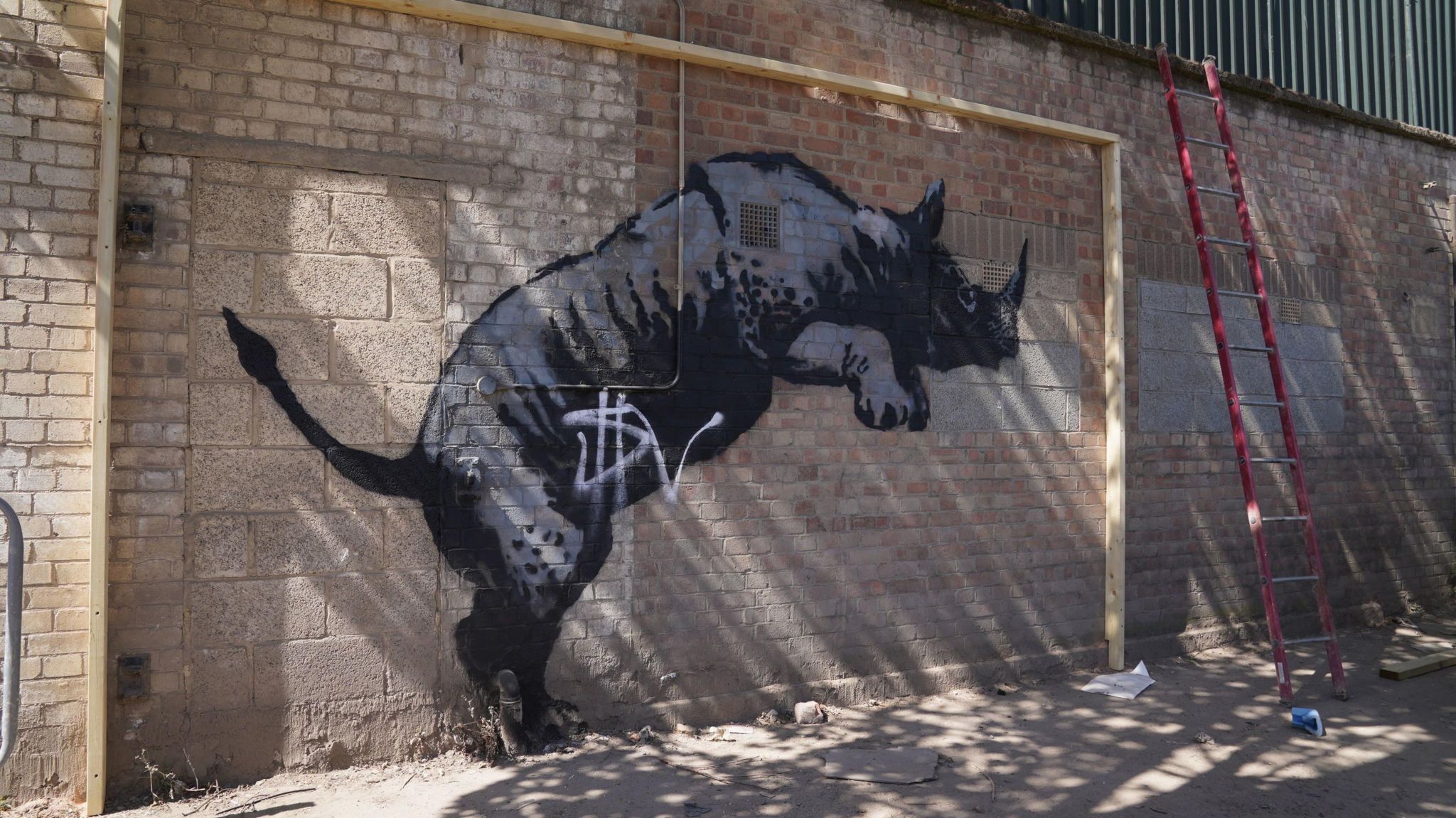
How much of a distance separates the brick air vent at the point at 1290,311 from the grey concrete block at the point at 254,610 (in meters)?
6.87

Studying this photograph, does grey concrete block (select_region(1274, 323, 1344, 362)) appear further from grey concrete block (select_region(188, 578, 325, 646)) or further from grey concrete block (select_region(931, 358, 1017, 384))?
grey concrete block (select_region(188, 578, 325, 646))

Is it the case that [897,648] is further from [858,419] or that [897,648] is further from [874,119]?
[874,119]

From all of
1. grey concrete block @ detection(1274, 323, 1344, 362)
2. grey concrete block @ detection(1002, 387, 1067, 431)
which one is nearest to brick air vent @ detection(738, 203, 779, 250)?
grey concrete block @ detection(1002, 387, 1067, 431)

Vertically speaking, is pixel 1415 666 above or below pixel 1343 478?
below

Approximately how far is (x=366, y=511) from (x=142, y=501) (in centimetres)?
87

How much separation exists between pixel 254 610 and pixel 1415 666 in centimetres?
673

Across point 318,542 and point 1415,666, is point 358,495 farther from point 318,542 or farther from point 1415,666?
point 1415,666

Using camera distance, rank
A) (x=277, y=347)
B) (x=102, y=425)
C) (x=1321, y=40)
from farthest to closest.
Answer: (x=1321, y=40), (x=277, y=347), (x=102, y=425)

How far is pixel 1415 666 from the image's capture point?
6.03 m

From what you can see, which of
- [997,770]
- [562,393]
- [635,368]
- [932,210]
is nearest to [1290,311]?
[932,210]

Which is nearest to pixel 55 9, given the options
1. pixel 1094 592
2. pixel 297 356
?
pixel 297 356

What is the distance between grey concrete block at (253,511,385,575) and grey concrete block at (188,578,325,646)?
0.08 m

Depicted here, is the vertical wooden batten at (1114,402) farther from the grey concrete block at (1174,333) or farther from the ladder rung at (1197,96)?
the ladder rung at (1197,96)

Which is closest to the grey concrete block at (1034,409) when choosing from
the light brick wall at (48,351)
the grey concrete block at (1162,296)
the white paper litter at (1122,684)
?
the grey concrete block at (1162,296)
